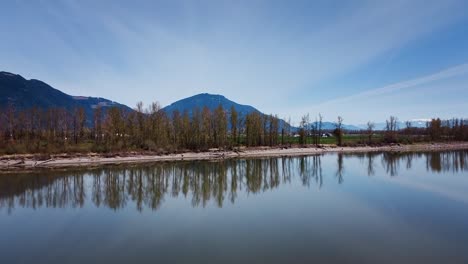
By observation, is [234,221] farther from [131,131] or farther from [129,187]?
[131,131]

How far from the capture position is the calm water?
26.2 ft

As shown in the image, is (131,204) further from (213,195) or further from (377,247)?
(377,247)

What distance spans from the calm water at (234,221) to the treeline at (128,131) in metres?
21.3

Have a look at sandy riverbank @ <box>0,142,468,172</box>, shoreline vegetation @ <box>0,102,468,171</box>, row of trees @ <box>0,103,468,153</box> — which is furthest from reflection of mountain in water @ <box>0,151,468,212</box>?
row of trees @ <box>0,103,468,153</box>

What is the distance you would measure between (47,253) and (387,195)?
640 inches

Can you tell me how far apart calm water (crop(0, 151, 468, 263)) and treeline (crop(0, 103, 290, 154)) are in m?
21.3

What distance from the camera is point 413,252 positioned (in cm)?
795

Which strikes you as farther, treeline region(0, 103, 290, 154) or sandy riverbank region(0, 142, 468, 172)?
treeline region(0, 103, 290, 154)

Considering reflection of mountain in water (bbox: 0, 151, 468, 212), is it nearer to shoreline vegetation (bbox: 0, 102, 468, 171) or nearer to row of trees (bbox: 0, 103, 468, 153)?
shoreline vegetation (bbox: 0, 102, 468, 171)

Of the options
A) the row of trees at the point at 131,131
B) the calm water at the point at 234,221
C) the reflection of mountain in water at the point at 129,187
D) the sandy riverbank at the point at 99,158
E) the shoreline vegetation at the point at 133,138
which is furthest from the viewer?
the row of trees at the point at 131,131

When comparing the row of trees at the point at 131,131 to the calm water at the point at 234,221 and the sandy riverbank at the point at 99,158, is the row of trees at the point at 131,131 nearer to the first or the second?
the sandy riverbank at the point at 99,158

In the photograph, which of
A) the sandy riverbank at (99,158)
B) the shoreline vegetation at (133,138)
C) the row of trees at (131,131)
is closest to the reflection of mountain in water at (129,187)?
the sandy riverbank at (99,158)

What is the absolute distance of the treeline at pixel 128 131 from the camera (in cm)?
4122

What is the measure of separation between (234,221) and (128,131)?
37222mm
